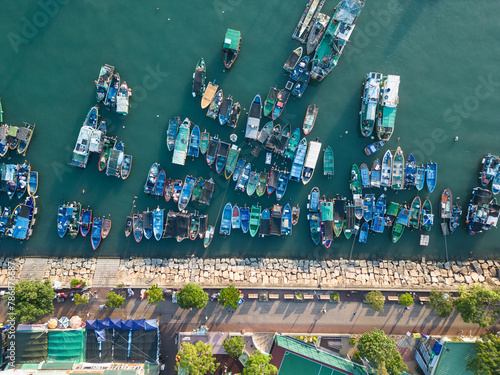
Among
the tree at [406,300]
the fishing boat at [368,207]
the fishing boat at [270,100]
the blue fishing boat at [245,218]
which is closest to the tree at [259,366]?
the blue fishing boat at [245,218]

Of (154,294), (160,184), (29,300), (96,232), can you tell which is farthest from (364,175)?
(29,300)

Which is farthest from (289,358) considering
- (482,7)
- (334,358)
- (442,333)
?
(482,7)

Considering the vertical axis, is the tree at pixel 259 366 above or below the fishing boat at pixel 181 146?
below

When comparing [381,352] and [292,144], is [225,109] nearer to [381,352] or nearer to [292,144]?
[292,144]

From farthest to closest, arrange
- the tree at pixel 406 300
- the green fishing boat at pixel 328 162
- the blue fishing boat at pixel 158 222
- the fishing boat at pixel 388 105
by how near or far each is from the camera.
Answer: the green fishing boat at pixel 328 162 < the blue fishing boat at pixel 158 222 < the fishing boat at pixel 388 105 < the tree at pixel 406 300

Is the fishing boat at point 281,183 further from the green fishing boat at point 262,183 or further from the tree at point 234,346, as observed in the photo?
the tree at point 234,346

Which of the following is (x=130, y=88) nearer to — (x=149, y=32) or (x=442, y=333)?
(x=149, y=32)

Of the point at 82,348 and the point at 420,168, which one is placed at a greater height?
the point at 420,168
